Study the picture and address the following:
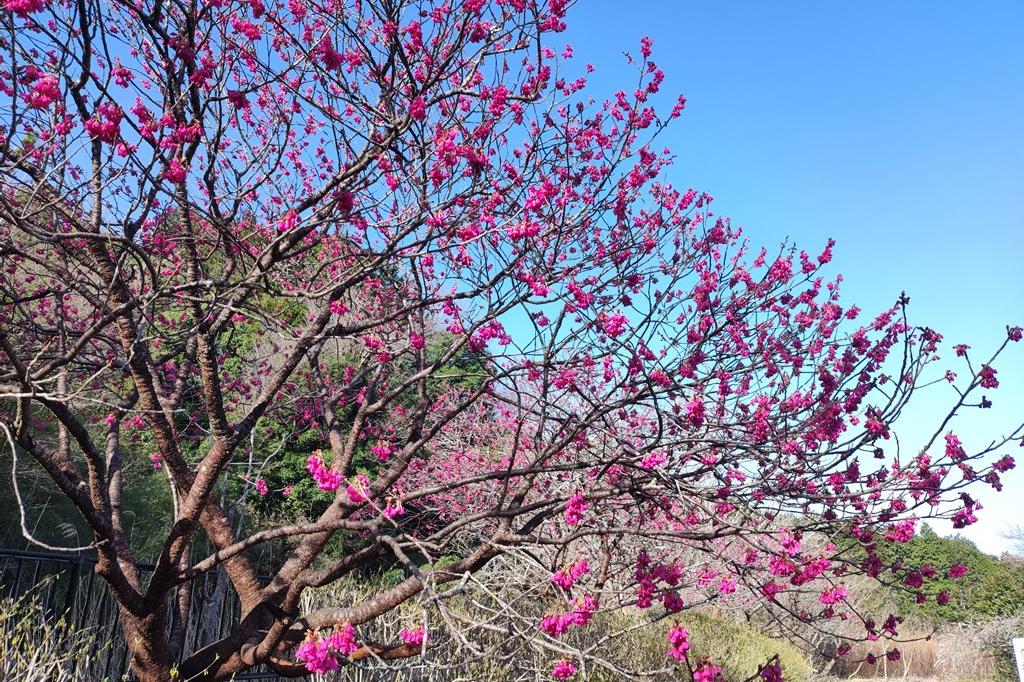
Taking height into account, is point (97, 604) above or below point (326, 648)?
above

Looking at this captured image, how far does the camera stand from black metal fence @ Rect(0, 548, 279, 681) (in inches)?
224

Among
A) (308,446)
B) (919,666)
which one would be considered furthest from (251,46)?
(919,666)

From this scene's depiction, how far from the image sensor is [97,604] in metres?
6.21

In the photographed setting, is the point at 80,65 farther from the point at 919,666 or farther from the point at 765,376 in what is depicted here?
the point at 919,666

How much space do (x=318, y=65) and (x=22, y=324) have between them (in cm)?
318

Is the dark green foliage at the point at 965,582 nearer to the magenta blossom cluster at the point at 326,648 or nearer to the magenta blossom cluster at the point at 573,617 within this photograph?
the magenta blossom cluster at the point at 573,617

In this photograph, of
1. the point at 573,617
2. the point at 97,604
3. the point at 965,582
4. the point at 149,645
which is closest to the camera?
the point at 573,617

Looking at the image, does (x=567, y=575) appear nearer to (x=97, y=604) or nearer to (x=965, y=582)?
(x=97, y=604)

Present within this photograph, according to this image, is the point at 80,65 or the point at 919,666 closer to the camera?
the point at 80,65

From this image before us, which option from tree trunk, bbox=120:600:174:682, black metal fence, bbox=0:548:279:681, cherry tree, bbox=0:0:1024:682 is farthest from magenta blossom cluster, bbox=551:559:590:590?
black metal fence, bbox=0:548:279:681

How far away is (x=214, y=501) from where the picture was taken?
5480mm

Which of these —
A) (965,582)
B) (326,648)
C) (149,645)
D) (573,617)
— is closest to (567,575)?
(573,617)

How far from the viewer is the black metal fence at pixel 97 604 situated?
5.70m

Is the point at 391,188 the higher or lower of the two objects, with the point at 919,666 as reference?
higher
